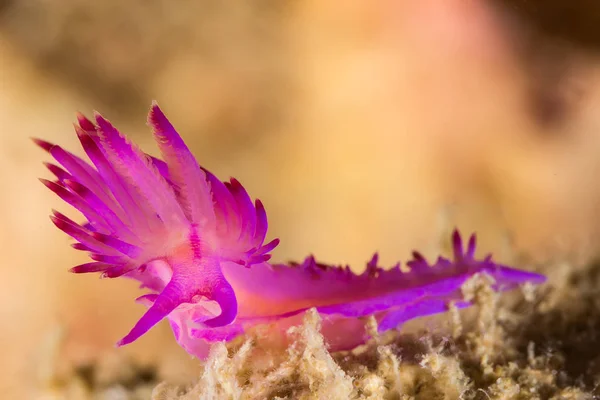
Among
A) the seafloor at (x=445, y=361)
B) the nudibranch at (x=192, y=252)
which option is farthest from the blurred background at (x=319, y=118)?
the nudibranch at (x=192, y=252)

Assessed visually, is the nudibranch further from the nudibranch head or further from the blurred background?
the blurred background

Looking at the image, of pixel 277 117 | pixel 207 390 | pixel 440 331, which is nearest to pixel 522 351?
pixel 440 331

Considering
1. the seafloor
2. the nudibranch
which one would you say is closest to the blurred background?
the seafloor

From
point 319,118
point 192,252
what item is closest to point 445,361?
point 192,252

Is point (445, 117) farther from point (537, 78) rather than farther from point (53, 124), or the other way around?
point (53, 124)

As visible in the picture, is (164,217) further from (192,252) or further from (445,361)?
(445,361)

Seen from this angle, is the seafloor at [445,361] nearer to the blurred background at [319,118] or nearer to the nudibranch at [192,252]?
the nudibranch at [192,252]
